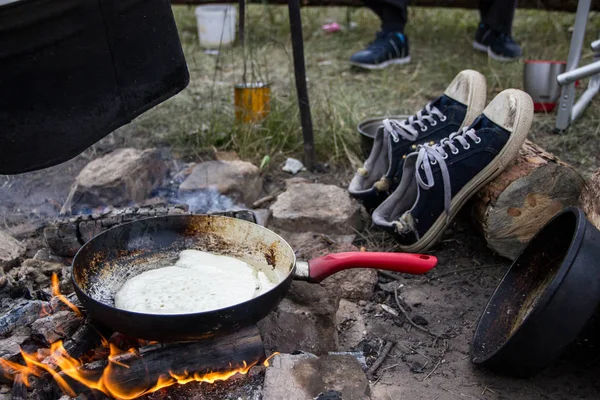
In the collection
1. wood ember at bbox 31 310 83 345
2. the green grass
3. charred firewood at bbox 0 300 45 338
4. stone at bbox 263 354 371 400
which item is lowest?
the green grass

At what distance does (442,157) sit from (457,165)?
0.07 m

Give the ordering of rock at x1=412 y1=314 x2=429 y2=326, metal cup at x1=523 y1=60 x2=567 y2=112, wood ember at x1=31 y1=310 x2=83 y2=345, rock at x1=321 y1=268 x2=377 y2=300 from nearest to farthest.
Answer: wood ember at x1=31 y1=310 x2=83 y2=345, rock at x1=412 y1=314 x2=429 y2=326, rock at x1=321 y1=268 x2=377 y2=300, metal cup at x1=523 y1=60 x2=567 y2=112

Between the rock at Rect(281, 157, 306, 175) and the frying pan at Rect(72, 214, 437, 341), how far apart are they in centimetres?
135

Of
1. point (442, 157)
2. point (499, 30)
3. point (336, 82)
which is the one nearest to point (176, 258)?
point (442, 157)

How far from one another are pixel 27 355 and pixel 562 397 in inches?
62.3

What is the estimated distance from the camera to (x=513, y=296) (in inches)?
82.2

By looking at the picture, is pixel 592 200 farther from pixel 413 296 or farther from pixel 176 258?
pixel 176 258

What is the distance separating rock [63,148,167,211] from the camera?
2850 millimetres

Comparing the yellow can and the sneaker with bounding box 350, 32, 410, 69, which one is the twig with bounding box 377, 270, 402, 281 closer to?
the yellow can

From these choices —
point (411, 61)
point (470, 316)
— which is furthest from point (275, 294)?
point (411, 61)

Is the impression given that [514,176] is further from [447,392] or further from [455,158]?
[447,392]

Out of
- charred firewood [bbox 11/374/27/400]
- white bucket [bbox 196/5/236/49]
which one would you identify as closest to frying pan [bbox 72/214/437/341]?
charred firewood [bbox 11/374/27/400]

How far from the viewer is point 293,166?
3.46 m

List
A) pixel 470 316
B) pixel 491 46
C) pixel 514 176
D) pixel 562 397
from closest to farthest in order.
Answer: pixel 562 397 → pixel 470 316 → pixel 514 176 → pixel 491 46
